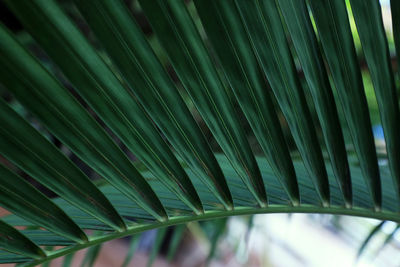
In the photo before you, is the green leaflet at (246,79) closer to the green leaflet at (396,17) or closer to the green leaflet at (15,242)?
the green leaflet at (396,17)

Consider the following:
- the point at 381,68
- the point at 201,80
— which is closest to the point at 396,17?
the point at 381,68

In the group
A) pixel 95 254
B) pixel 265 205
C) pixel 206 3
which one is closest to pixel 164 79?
pixel 206 3

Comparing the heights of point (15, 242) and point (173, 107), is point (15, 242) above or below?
below

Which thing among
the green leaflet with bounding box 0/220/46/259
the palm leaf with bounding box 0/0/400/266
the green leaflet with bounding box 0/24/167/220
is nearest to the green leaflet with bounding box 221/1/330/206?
the palm leaf with bounding box 0/0/400/266

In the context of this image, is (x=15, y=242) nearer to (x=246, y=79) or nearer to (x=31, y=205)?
(x=31, y=205)

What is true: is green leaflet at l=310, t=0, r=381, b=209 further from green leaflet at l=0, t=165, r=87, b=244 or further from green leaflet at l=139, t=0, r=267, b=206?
green leaflet at l=0, t=165, r=87, b=244

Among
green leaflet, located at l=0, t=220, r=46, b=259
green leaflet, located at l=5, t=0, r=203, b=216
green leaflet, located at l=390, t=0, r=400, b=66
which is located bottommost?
green leaflet, located at l=0, t=220, r=46, b=259

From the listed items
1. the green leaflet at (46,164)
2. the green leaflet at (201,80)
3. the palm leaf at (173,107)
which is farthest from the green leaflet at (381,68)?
the green leaflet at (46,164)
